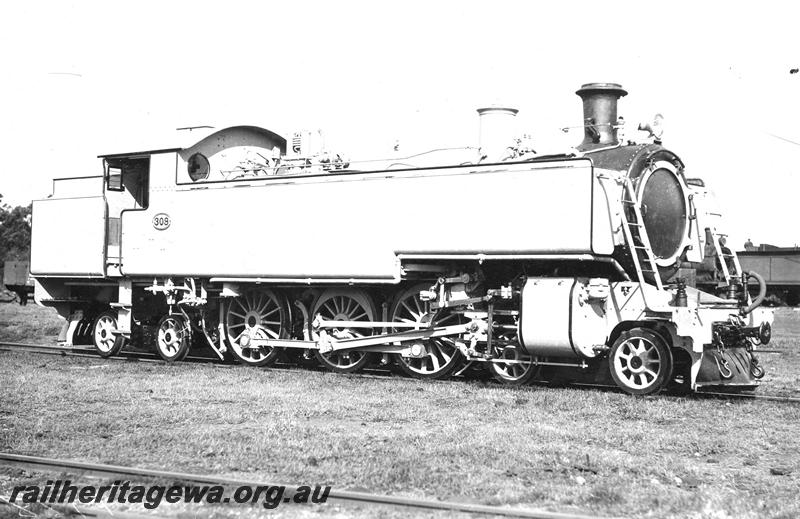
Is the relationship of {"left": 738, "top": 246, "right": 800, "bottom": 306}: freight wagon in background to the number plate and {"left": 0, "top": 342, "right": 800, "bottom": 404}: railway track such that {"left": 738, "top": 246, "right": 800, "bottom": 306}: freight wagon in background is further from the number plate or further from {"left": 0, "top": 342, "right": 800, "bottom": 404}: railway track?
the number plate

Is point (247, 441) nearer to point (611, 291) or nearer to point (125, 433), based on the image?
point (125, 433)

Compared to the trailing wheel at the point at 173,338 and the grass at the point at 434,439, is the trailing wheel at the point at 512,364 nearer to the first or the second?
the grass at the point at 434,439

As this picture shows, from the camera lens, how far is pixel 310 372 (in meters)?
12.8

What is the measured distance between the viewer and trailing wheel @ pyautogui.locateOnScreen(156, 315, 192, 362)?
14511 millimetres

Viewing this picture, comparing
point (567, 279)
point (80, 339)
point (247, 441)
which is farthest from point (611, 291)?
point (80, 339)

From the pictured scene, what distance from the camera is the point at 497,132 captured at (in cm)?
1190

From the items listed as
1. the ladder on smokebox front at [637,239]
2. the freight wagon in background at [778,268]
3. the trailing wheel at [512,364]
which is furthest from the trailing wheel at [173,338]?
the freight wagon in background at [778,268]

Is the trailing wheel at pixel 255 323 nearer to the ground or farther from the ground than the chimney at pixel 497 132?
nearer to the ground

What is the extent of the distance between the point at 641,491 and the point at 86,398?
6159 millimetres

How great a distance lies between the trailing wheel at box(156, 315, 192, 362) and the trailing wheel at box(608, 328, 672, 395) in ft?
21.9

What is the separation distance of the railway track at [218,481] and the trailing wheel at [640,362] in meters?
5.31

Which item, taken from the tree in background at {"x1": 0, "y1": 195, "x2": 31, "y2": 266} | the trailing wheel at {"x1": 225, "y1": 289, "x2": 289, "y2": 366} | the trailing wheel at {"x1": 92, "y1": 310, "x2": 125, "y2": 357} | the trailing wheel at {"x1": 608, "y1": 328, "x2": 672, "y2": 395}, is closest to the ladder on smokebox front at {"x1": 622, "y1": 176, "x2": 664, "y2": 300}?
the trailing wheel at {"x1": 608, "y1": 328, "x2": 672, "y2": 395}

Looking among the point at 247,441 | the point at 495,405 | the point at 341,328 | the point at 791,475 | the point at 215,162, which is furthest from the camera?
the point at 215,162

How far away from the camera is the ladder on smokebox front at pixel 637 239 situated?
10594 millimetres
